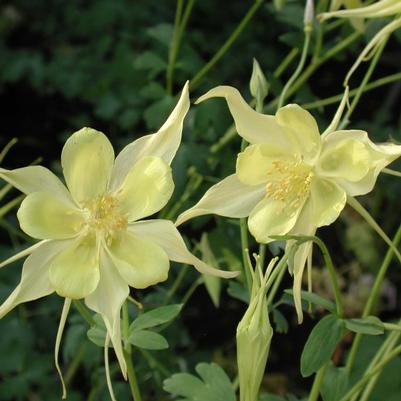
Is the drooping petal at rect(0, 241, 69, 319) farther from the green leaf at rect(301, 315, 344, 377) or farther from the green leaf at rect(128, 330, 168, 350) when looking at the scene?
the green leaf at rect(301, 315, 344, 377)

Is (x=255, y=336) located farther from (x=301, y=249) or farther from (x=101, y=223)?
(x=101, y=223)

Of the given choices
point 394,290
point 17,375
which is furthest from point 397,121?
point 17,375

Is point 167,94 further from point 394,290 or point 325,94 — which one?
point 325,94

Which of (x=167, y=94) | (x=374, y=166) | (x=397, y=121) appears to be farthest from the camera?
(x=397, y=121)

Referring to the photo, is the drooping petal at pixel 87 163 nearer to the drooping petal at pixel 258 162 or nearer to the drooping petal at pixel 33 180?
the drooping petal at pixel 33 180

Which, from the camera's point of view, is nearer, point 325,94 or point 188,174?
point 188,174

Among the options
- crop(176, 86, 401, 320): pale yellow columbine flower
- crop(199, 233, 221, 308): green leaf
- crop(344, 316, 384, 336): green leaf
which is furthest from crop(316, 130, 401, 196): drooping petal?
crop(199, 233, 221, 308): green leaf

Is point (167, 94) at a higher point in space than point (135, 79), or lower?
lower

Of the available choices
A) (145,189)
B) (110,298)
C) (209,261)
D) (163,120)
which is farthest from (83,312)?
(163,120)
